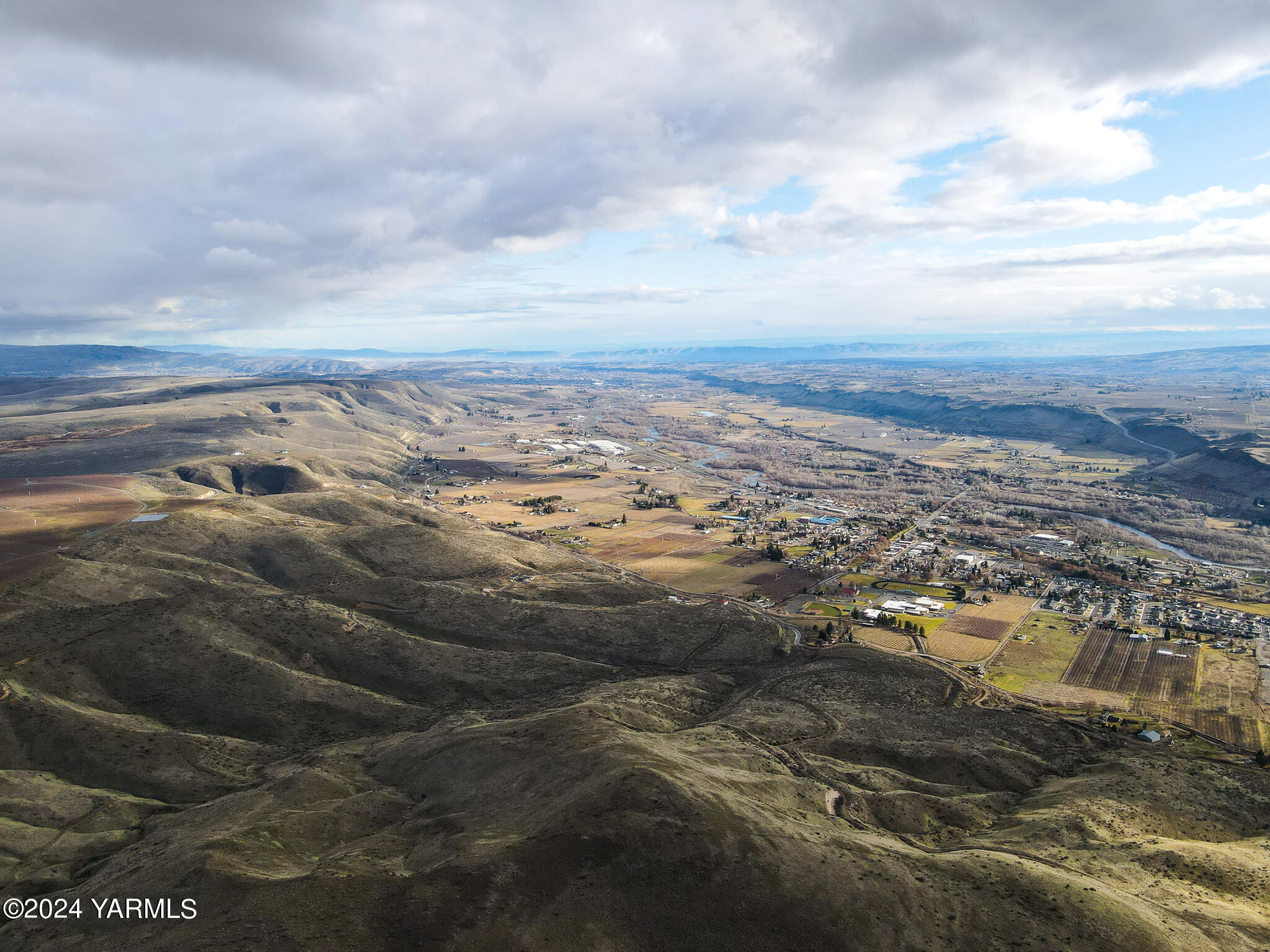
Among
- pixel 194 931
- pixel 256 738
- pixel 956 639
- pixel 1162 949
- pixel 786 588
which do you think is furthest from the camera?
pixel 786 588

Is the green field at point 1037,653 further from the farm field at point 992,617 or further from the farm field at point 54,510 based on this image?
the farm field at point 54,510

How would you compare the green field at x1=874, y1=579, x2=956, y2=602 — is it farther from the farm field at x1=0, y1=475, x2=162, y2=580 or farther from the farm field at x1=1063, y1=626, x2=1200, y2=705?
the farm field at x1=0, y1=475, x2=162, y2=580

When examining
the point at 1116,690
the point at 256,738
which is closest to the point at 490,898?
the point at 256,738

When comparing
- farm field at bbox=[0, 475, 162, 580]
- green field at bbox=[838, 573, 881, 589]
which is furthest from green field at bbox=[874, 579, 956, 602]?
farm field at bbox=[0, 475, 162, 580]

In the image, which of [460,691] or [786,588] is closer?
[460,691]

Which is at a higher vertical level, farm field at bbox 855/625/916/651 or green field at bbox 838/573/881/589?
farm field at bbox 855/625/916/651

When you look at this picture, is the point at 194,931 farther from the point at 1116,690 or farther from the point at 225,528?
the point at 1116,690

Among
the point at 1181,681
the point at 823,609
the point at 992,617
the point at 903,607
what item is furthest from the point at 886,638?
the point at 1181,681
